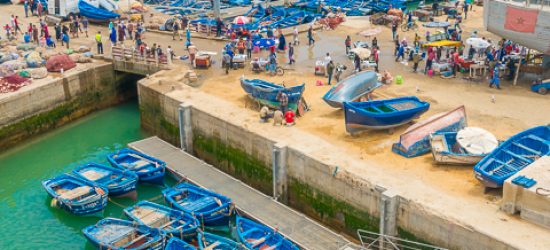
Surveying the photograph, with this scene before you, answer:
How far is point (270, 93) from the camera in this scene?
83.5 feet

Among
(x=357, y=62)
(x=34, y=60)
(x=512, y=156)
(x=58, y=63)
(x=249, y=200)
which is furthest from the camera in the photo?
(x=34, y=60)

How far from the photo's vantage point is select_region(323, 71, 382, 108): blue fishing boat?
25.0 metres

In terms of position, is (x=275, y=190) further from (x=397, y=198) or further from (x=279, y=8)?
(x=279, y=8)

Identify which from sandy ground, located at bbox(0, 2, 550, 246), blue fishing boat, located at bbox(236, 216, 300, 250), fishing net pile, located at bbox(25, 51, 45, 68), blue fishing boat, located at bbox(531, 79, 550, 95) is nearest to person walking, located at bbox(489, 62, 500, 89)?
sandy ground, located at bbox(0, 2, 550, 246)

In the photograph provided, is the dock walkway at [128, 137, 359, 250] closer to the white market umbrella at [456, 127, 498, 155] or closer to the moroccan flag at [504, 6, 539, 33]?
the white market umbrella at [456, 127, 498, 155]

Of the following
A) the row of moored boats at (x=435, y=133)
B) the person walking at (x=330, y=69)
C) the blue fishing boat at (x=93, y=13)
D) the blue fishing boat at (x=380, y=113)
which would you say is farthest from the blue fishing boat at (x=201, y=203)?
the blue fishing boat at (x=93, y=13)

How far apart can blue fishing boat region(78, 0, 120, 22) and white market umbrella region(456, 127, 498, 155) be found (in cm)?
2964

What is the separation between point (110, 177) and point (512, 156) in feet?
49.9

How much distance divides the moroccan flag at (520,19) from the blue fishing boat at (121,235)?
716 inches

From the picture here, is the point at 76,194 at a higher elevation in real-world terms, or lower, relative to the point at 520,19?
lower

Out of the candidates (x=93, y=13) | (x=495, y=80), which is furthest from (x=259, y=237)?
(x=93, y=13)

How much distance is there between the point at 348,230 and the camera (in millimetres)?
20875

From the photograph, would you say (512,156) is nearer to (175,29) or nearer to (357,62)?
(357,62)

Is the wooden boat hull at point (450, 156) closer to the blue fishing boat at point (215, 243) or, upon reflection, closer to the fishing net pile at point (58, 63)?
Answer: the blue fishing boat at point (215, 243)
